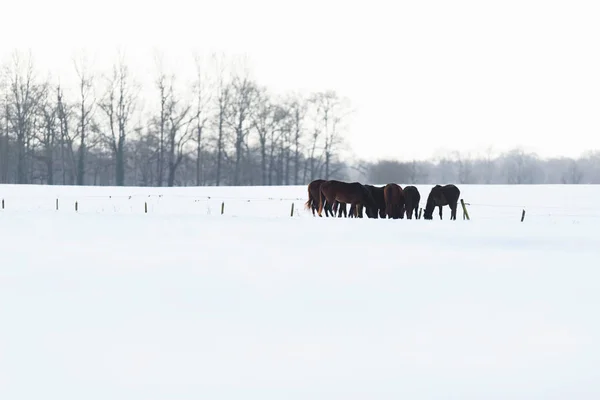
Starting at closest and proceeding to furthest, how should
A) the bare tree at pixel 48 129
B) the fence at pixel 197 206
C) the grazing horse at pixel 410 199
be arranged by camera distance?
the grazing horse at pixel 410 199 < the fence at pixel 197 206 < the bare tree at pixel 48 129

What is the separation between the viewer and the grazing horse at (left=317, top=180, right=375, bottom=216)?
900 inches

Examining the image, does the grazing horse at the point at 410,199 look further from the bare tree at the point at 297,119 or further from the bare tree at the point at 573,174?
the bare tree at the point at 573,174

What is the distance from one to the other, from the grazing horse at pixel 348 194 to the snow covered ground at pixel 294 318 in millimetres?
7808

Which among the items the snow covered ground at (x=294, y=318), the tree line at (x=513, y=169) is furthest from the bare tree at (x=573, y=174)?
the snow covered ground at (x=294, y=318)

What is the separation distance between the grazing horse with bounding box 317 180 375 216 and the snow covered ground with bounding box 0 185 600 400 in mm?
7808

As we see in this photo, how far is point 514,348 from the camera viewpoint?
617 centimetres

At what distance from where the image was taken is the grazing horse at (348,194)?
22.9m

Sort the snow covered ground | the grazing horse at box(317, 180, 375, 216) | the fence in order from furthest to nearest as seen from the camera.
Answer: the fence, the grazing horse at box(317, 180, 375, 216), the snow covered ground

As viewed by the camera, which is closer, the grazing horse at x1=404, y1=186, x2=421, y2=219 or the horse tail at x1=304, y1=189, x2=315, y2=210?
the grazing horse at x1=404, y1=186, x2=421, y2=219

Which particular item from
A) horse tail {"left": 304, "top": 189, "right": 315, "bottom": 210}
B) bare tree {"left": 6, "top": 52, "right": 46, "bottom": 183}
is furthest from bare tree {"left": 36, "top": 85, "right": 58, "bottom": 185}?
horse tail {"left": 304, "top": 189, "right": 315, "bottom": 210}

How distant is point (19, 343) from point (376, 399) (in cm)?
321

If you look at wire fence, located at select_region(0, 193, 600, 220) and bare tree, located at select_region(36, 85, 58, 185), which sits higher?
bare tree, located at select_region(36, 85, 58, 185)

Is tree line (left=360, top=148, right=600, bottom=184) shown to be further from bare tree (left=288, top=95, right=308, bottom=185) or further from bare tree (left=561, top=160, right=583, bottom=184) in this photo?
bare tree (left=288, top=95, right=308, bottom=185)

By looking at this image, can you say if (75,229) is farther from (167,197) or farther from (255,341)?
(167,197)
